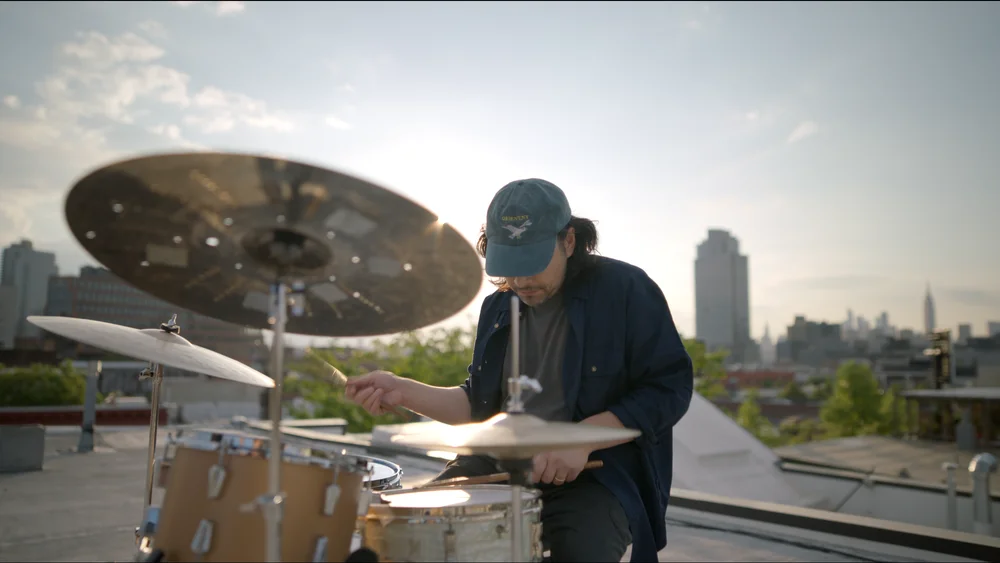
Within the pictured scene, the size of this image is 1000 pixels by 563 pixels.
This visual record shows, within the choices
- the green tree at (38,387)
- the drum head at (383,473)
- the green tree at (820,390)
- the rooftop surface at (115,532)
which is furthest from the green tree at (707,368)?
the green tree at (820,390)

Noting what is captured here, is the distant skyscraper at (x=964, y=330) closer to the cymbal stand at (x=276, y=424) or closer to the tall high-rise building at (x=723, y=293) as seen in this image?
the tall high-rise building at (x=723, y=293)

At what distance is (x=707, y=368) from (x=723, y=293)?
441ft

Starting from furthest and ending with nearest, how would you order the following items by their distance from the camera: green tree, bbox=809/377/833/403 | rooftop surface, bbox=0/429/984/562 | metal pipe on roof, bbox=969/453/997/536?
green tree, bbox=809/377/833/403 < metal pipe on roof, bbox=969/453/997/536 < rooftop surface, bbox=0/429/984/562

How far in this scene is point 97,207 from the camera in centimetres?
168

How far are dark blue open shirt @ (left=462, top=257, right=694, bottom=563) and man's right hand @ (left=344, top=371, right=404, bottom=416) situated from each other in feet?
2.36

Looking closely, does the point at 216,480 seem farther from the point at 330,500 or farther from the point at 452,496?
the point at 452,496

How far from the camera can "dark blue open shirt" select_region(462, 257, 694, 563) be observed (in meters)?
2.23

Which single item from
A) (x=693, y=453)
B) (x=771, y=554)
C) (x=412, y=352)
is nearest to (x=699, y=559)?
(x=771, y=554)

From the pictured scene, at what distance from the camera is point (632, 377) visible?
2.40 meters

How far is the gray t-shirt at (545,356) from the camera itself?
8.13ft

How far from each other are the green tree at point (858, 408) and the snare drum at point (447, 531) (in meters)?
48.8

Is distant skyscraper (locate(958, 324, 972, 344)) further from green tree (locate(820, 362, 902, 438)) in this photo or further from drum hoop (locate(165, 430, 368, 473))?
drum hoop (locate(165, 430, 368, 473))

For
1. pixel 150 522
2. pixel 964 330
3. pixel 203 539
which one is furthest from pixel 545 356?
pixel 964 330

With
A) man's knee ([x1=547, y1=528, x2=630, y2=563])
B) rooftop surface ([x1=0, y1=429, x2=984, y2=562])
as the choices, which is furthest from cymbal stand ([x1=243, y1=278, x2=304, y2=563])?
rooftop surface ([x1=0, y1=429, x2=984, y2=562])
